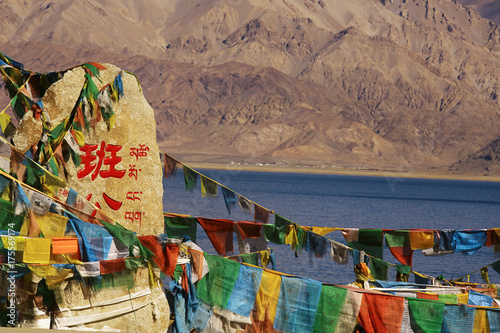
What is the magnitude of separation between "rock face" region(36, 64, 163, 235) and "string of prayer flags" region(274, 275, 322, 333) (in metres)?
3.09

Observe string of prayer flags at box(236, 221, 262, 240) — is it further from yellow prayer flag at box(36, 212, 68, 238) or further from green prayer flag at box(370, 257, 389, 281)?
yellow prayer flag at box(36, 212, 68, 238)

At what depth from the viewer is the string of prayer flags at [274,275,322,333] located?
11.3 meters

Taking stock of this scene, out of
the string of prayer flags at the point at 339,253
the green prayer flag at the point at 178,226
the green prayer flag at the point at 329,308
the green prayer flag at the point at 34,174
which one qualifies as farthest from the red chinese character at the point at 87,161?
the string of prayer flags at the point at 339,253

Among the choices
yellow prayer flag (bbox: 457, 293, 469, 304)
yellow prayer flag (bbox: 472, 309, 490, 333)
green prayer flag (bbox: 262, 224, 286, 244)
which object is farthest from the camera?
green prayer flag (bbox: 262, 224, 286, 244)

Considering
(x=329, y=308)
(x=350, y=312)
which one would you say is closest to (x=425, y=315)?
(x=350, y=312)

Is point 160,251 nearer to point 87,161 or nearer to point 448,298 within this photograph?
point 87,161

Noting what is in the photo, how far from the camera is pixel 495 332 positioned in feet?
38.0

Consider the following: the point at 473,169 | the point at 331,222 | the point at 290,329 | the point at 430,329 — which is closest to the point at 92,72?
the point at 290,329

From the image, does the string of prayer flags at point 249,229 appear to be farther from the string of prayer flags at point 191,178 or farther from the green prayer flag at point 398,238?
the green prayer flag at point 398,238

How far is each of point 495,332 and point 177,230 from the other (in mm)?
7275

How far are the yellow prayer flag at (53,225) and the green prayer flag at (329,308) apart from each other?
12.4 ft

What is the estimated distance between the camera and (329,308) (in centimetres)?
1130

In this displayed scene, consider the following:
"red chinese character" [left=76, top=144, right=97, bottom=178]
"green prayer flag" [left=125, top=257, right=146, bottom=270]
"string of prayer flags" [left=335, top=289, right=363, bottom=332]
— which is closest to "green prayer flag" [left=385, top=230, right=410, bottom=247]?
"string of prayer flags" [left=335, top=289, right=363, bottom=332]

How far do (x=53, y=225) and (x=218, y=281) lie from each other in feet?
8.09
